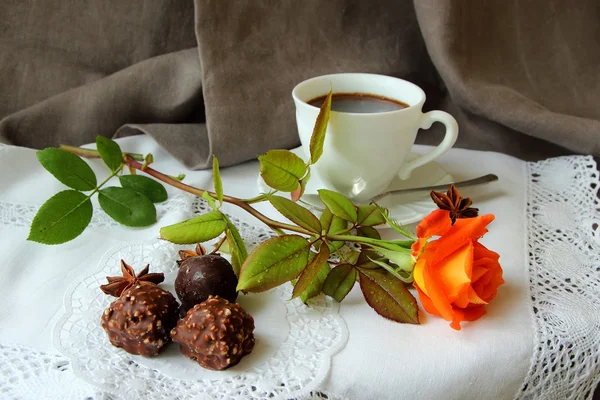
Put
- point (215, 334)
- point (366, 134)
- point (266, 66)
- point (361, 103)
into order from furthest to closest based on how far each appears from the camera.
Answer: point (266, 66) < point (361, 103) < point (366, 134) < point (215, 334)

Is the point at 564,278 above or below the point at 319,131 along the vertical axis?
below

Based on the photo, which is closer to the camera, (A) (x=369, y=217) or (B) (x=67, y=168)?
→ (A) (x=369, y=217)

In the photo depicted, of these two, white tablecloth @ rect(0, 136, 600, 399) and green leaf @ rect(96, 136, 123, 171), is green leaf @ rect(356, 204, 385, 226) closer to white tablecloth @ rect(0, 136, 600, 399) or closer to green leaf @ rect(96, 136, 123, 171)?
white tablecloth @ rect(0, 136, 600, 399)

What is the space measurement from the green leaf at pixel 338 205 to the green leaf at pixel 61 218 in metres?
0.29

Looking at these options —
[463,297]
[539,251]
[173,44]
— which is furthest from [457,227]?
[173,44]

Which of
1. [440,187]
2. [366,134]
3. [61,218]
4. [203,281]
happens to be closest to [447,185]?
[440,187]

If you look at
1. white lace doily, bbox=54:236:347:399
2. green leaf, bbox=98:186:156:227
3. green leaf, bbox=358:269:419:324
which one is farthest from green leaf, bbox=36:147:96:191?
green leaf, bbox=358:269:419:324

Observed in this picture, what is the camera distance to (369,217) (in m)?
0.64

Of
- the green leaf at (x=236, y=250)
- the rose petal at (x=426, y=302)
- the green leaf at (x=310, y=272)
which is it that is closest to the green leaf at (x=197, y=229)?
the green leaf at (x=236, y=250)

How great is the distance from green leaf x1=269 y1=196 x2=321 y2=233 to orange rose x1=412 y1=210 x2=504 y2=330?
11 cm

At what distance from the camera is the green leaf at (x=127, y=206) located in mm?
733

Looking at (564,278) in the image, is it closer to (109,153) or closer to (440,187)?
(440,187)

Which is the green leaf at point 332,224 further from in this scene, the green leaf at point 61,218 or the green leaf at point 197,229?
the green leaf at point 61,218

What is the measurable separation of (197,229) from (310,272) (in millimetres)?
132
